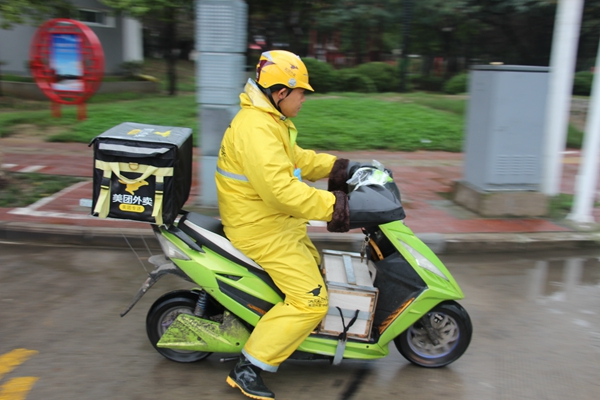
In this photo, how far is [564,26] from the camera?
6395 millimetres

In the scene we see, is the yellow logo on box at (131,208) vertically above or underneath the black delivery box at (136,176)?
underneath

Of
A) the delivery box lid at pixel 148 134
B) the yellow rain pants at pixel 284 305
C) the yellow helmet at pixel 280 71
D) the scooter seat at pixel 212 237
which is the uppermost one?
the yellow helmet at pixel 280 71

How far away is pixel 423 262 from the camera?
10.5 ft

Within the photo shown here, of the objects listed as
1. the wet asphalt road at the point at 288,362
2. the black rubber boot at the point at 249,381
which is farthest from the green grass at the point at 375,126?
the black rubber boot at the point at 249,381

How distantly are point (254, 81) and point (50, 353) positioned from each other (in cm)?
214

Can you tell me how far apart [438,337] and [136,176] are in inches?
79.3

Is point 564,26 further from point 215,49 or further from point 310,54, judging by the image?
A: point 310,54

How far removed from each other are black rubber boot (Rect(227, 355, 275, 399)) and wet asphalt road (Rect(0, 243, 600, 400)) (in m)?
0.15

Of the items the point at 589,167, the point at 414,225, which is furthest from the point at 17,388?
the point at 589,167

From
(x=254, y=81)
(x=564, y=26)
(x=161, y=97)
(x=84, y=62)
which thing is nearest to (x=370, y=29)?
(x=161, y=97)

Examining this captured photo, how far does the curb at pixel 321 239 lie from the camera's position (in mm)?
5465

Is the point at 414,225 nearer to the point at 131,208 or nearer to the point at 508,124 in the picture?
the point at 508,124

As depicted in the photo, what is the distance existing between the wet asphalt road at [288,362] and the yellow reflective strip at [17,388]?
0.02m

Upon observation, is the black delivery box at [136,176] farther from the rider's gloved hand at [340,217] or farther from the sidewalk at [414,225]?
the sidewalk at [414,225]
